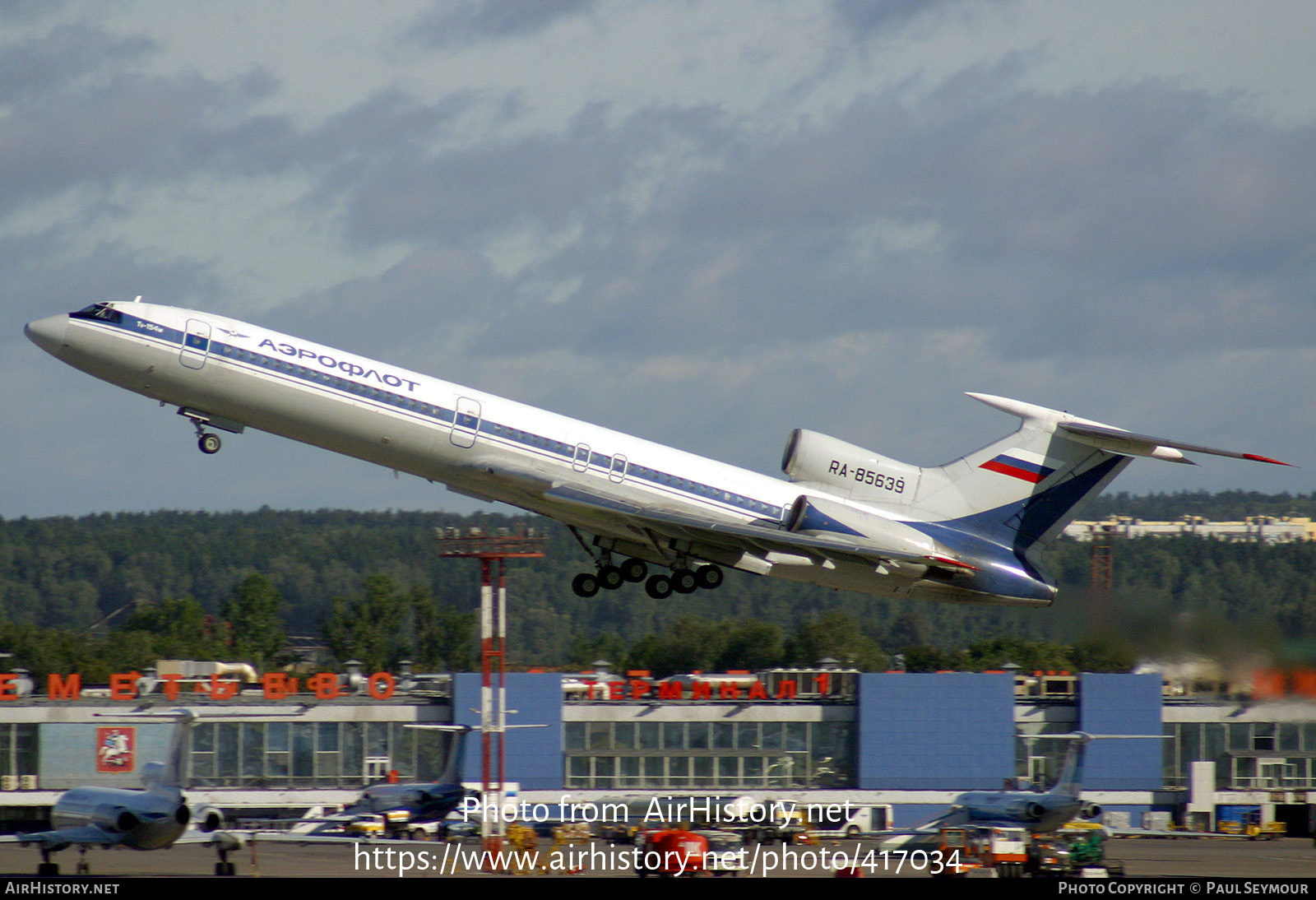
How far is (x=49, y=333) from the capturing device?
34.7m

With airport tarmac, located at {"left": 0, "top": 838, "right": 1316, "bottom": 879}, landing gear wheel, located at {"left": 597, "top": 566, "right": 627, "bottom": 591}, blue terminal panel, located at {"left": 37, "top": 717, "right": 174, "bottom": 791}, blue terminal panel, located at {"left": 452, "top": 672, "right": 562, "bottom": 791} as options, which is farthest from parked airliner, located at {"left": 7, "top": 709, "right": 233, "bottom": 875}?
blue terminal panel, located at {"left": 452, "top": 672, "right": 562, "bottom": 791}

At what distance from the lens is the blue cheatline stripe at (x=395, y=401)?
112 ft

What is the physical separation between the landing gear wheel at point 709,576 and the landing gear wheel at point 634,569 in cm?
125

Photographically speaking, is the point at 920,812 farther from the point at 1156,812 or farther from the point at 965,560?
the point at 965,560

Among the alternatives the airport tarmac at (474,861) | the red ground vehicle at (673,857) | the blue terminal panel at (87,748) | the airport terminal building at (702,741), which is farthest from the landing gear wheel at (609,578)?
the blue terminal panel at (87,748)

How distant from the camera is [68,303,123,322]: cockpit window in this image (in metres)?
34.6

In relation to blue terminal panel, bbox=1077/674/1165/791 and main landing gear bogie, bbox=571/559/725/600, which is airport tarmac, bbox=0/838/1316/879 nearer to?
main landing gear bogie, bbox=571/559/725/600

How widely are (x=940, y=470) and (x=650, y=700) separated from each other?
3019cm

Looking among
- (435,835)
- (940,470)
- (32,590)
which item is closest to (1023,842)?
(940,470)

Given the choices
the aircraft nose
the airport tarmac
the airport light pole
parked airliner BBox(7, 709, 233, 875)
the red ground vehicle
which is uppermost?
the aircraft nose

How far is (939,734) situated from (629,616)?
12442cm

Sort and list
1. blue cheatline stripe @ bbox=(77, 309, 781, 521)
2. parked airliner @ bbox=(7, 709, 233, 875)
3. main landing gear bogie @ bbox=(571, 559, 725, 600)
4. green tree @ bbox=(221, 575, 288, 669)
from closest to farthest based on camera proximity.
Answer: blue cheatline stripe @ bbox=(77, 309, 781, 521) < main landing gear bogie @ bbox=(571, 559, 725, 600) < parked airliner @ bbox=(7, 709, 233, 875) < green tree @ bbox=(221, 575, 288, 669)

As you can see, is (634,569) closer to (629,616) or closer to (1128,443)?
(1128,443)

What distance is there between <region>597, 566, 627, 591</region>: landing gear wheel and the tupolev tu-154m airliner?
4 cm
